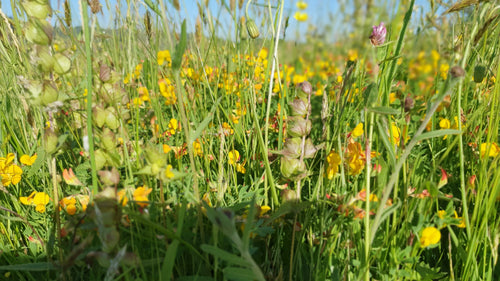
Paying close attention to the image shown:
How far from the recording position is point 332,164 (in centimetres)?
102

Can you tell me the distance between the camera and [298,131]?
976 millimetres

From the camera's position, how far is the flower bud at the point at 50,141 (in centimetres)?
76

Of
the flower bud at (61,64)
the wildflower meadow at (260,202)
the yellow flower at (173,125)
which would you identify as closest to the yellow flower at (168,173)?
the wildflower meadow at (260,202)

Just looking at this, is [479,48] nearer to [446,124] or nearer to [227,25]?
[446,124]

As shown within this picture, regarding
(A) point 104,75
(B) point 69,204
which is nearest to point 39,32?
(A) point 104,75

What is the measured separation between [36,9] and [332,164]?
0.83 metres

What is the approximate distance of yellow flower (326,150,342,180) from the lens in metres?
1.01

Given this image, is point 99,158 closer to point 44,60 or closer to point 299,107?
point 44,60

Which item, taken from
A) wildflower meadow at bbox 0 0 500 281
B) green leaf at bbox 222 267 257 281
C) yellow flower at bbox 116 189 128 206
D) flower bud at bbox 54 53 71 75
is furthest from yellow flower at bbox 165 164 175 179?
flower bud at bbox 54 53 71 75

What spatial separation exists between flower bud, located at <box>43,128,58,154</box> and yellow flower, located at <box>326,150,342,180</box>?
0.71m

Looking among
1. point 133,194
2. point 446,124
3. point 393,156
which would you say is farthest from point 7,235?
point 446,124

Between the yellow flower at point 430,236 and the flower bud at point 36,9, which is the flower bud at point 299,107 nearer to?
the yellow flower at point 430,236

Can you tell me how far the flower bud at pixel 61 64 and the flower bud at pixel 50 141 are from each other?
0.45ft

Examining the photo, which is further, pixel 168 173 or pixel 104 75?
pixel 104 75
